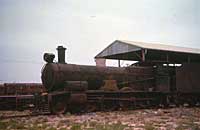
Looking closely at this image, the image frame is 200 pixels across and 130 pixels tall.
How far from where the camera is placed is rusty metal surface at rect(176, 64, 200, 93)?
71.4 feet

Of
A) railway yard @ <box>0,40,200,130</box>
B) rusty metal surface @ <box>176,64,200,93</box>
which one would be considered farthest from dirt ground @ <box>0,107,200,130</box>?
rusty metal surface @ <box>176,64,200,93</box>

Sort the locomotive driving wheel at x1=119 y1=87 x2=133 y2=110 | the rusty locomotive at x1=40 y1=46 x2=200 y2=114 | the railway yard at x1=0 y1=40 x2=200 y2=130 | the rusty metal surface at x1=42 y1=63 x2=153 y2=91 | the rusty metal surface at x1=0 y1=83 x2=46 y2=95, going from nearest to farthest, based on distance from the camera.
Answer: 1. the railway yard at x1=0 y1=40 x2=200 y2=130
2. the rusty locomotive at x1=40 y1=46 x2=200 y2=114
3. the rusty metal surface at x1=42 y1=63 x2=153 y2=91
4. the locomotive driving wheel at x1=119 y1=87 x2=133 y2=110
5. the rusty metal surface at x1=0 y1=83 x2=46 y2=95

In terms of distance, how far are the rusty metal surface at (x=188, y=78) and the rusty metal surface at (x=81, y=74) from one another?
3.10 metres

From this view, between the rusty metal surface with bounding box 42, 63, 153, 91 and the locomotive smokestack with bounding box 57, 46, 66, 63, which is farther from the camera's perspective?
the locomotive smokestack with bounding box 57, 46, 66, 63

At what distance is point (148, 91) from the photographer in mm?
20484

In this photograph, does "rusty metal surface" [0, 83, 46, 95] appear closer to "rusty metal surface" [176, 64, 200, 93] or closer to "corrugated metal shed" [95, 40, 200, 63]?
"corrugated metal shed" [95, 40, 200, 63]

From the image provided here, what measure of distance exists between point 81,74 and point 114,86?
2278mm

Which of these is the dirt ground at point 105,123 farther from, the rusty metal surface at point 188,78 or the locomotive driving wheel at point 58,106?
the rusty metal surface at point 188,78

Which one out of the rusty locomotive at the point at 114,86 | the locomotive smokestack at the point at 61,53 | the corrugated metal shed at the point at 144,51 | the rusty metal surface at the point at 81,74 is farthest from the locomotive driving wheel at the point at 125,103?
the locomotive smokestack at the point at 61,53

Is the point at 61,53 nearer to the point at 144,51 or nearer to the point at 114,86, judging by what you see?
the point at 114,86

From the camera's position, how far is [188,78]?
2236 centimetres

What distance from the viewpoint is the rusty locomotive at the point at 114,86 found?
671 inches

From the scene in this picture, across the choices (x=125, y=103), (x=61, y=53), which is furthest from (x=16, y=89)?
(x=125, y=103)

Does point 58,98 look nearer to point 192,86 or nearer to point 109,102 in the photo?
point 109,102
